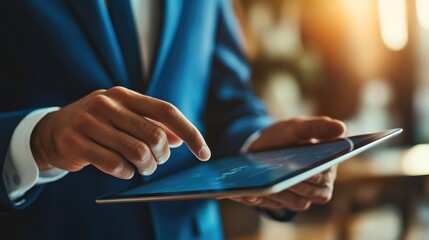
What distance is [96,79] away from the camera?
57 centimetres

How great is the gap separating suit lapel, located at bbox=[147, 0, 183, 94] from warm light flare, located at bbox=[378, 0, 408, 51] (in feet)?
5.02

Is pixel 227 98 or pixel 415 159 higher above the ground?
pixel 227 98

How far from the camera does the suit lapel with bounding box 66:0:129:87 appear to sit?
0.55m

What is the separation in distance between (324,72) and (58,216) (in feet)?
6.12

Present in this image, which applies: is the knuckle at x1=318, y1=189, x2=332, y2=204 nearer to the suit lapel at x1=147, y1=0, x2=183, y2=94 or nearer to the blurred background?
the suit lapel at x1=147, y1=0, x2=183, y2=94

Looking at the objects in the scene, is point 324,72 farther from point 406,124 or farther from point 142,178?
point 142,178

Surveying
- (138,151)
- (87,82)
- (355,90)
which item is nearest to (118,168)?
(138,151)

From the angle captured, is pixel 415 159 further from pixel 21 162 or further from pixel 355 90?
pixel 21 162

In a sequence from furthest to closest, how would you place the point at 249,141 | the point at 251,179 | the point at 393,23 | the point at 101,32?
the point at 393,23, the point at 249,141, the point at 101,32, the point at 251,179

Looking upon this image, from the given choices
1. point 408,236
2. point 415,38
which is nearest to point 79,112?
point 408,236

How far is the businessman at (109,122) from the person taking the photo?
0.40 m

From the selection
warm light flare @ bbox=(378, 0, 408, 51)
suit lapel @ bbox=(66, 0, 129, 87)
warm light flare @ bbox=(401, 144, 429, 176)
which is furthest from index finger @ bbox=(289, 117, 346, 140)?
warm light flare @ bbox=(378, 0, 408, 51)

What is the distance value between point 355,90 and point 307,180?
5.71ft

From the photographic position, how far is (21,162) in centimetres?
46
